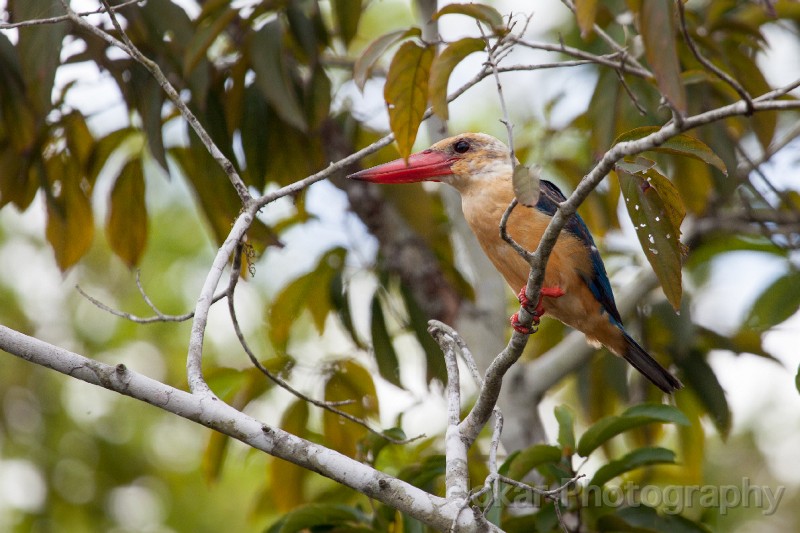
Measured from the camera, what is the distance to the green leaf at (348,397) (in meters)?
3.59

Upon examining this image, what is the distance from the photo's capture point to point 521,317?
2.43 metres

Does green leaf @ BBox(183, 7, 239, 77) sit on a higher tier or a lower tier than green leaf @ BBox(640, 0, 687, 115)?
higher

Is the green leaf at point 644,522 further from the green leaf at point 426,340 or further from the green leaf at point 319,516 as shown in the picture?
the green leaf at point 426,340

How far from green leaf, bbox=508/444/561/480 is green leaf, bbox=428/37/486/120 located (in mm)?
1123

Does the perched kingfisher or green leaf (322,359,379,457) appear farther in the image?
green leaf (322,359,379,457)

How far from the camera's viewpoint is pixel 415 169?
3424 millimetres

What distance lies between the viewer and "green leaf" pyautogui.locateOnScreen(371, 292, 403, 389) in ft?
12.6

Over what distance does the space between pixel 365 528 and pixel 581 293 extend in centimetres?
112

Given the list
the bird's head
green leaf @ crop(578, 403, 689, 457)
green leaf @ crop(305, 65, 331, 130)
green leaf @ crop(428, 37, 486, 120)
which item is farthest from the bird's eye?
green leaf @ crop(578, 403, 689, 457)

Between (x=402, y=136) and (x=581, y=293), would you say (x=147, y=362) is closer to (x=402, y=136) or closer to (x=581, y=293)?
(x=581, y=293)

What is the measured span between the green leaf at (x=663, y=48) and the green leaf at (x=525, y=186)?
0.31 m

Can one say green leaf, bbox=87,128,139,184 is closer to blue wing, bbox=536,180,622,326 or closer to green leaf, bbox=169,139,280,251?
green leaf, bbox=169,139,280,251

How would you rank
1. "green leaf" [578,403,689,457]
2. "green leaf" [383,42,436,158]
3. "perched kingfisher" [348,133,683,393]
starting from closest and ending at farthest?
"green leaf" [383,42,436,158] → "green leaf" [578,403,689,457] → "perched kingfisher" [348,133,683,393]

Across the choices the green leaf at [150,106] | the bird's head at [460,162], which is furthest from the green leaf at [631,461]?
the green leaf at [150,106]
